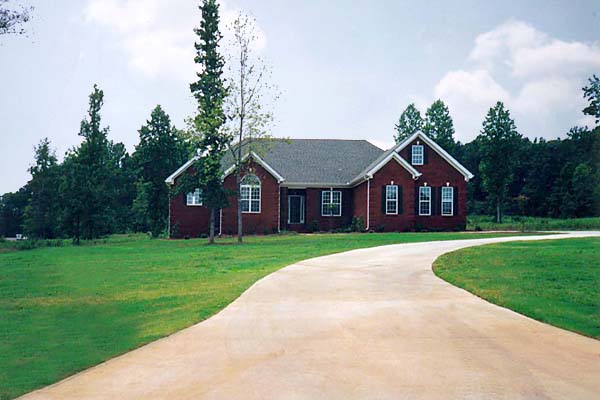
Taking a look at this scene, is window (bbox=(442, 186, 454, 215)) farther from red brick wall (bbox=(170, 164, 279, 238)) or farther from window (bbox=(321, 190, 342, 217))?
red brick wall (bbox=(170, 164, 279, 238))

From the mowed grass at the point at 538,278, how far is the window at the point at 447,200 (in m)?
15.7

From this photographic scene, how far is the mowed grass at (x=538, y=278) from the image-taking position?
36.3 ft

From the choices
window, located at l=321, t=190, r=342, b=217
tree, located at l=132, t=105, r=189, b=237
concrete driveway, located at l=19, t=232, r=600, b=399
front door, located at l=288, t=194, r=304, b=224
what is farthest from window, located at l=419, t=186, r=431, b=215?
concrete driveway, located at l=19, t=232, r=600, b=399

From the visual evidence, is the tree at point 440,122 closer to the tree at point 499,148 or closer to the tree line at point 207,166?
the tree line at point 207,166


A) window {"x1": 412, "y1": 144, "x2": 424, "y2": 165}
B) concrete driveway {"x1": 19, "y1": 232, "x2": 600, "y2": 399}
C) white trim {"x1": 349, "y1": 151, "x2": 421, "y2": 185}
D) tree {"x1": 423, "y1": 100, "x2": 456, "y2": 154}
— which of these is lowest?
concrete driveway {"x1": 19, "y1": 232, "x2": 600, "y2": 399}

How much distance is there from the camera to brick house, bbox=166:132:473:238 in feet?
123

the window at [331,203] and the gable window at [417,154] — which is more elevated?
the gable window at [417,154]

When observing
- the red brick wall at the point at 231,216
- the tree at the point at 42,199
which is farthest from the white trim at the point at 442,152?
the tree at the point at 42,199

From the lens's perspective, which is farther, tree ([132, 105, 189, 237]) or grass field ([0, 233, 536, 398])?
tree ([132, 105, 189, 237])

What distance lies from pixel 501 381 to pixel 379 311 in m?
4.15

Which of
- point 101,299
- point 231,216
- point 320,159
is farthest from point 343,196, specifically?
point 101,299

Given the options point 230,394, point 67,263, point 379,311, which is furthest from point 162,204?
point 230,394

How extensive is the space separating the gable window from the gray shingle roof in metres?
3.66

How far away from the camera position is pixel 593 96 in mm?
27891
